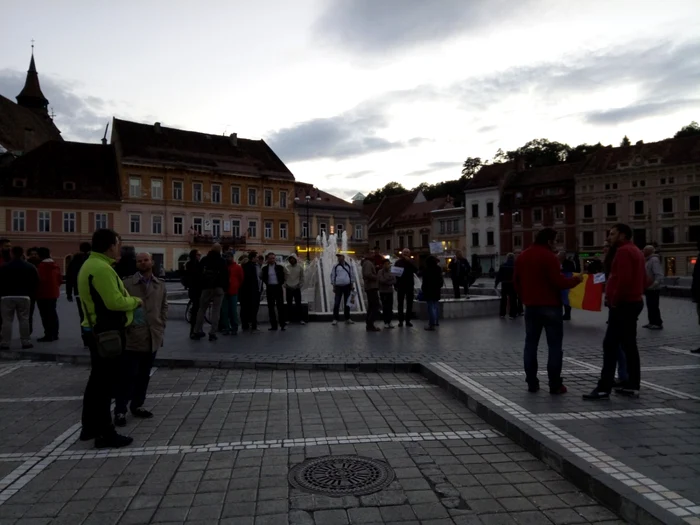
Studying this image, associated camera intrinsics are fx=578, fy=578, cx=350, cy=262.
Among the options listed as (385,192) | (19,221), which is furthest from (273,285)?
(385,192)

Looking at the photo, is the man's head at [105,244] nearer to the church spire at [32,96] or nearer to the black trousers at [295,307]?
the black trousers at [295,307]

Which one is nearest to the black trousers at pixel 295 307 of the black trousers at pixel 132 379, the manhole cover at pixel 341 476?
the black trousers at pixel 132 379

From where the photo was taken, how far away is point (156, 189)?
58.8 meters

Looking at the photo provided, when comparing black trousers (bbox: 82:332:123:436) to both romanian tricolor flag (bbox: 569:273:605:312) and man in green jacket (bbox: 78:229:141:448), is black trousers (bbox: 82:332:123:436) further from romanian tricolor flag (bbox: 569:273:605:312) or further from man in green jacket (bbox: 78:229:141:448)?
romanian tricolor flag (bbox: 569:273:605:312)

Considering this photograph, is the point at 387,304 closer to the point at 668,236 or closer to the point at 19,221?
the point at 19,221

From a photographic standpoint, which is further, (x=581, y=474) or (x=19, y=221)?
(x=19, y=221)

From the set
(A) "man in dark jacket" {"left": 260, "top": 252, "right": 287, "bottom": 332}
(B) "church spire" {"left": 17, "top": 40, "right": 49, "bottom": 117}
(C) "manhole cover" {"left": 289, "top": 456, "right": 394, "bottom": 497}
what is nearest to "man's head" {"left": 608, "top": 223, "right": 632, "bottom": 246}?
(C) "manhole cover" {"left": 289, "top": 456, "right": 394, "bottom": 497}

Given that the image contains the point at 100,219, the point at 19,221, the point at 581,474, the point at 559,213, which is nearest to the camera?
the point at 581,474

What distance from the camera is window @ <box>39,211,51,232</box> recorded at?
53.7 m

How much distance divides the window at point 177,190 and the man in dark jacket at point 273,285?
4853 centimetres

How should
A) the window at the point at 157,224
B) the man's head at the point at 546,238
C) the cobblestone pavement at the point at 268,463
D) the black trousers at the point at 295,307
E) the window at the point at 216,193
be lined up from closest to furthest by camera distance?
the cobblestone pavement at the point at 268,463
the man's head at the point at 546,238
the black trousers at the point at 295,307
the window at the point at 157,224
the window at the point at 216,193

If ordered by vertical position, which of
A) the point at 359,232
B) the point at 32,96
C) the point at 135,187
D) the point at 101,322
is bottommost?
the point at 101,322

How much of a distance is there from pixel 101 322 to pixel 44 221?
2170 inches

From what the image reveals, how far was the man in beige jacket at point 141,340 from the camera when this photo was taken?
6.32 meters
